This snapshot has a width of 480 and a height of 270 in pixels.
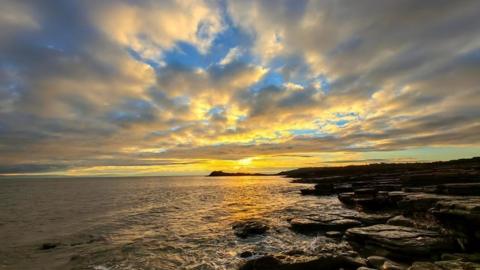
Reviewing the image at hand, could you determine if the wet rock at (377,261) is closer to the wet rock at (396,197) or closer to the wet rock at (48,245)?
the wet rock at (396,197)

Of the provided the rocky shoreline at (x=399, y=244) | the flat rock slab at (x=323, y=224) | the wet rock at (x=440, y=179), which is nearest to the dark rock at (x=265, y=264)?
the rocky shoreline at (x=399, y=244)

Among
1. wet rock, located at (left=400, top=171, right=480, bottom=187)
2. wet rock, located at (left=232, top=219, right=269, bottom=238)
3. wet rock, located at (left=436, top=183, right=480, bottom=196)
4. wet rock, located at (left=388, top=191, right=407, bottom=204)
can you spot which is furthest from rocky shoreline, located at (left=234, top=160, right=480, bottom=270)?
wet rock, located at (left=400, top=171, right=480, bottom=187)

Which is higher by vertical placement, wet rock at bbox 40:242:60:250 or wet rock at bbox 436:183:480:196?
wet rock at bbox 436:183:480:196

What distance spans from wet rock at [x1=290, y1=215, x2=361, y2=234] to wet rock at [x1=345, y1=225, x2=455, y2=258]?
4.94 m

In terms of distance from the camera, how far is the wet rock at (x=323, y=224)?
68.2 feet

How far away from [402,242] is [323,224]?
8.21 meters

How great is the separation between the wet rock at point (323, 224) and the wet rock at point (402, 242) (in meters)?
4.94

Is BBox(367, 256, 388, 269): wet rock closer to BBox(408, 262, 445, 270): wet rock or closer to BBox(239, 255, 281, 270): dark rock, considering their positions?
BBox(408, 262, 445, 270): wet rock

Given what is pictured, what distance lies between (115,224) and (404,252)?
2512 centimetres

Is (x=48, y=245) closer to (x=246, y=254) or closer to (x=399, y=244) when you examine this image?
(x=246, y=254)

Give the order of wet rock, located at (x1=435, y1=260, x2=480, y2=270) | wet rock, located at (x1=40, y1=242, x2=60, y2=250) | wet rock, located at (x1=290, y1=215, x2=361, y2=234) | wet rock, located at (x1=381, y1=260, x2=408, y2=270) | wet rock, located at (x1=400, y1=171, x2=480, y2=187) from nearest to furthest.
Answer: wet rock, located at (x1=435, y1=260, x2=480, y2=270), wet rock, located at (x1=381, y1=260, x2=408, y2=270), wet rock, located at (x1=40, y1=242, x2=60, y2=250), wet rock, located at (x1=290, y1=215, x2=361, y2=234), wet rock, located at (x1=400, y1=171, x2=480, y2=187)

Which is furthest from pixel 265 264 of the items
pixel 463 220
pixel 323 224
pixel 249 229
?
pixel 463 220

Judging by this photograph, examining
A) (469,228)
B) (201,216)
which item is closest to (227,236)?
(201,216)

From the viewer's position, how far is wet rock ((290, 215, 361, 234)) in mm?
20781
